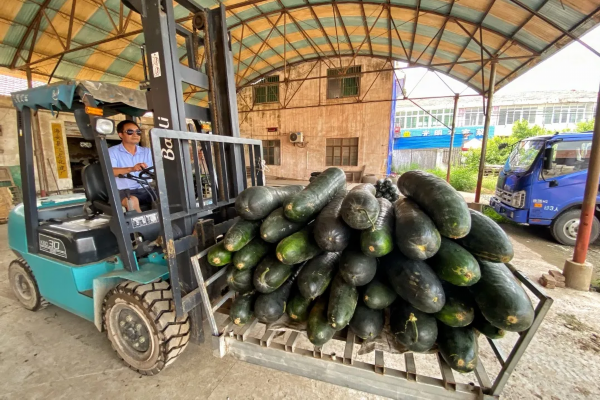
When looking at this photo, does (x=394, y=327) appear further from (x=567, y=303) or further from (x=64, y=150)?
(x=64, y=150)

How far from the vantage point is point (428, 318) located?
1.56 m

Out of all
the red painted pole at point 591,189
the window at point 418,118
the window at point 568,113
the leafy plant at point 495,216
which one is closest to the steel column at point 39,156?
the red painted pole at point 591,189

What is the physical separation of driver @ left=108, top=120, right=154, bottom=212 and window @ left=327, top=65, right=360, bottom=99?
1419 cm

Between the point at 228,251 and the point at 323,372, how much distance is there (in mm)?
1045

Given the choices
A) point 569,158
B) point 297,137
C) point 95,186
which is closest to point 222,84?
point 95,186

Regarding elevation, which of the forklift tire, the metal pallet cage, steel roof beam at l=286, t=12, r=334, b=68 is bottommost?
the forklift tire

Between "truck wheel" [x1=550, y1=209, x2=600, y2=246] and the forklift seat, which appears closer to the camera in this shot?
the forklift seat

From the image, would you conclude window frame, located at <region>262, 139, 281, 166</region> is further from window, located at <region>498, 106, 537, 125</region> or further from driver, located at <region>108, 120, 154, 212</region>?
window, located at <region>498, 106, 537, 125</region>

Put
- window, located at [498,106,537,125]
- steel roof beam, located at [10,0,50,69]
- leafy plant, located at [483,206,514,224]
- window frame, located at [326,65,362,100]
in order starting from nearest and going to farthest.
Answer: steel roof beam, located at [10,0,50,69], leafy plant, located at [483,206,514,224], window frame, located at [326,65,362,100], window, located at [498,106,537,125]

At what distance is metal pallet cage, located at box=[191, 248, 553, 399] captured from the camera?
1473mm

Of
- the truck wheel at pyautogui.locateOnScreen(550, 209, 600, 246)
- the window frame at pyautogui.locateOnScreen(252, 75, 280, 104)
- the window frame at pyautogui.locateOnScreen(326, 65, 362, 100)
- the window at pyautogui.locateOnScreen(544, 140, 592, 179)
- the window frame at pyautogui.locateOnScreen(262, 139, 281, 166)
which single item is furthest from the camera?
the window frame at pyautogui.locateOnScreen(262, 139, 281, 166)

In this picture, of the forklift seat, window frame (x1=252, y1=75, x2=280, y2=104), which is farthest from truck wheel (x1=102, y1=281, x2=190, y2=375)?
window frame (x1=252, y1=75, x2=280, y2=104)

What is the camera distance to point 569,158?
20.1 feet

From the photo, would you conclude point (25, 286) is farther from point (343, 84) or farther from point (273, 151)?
point (343, 84)
